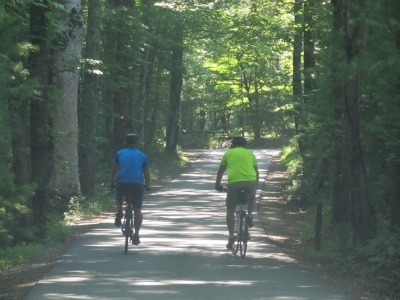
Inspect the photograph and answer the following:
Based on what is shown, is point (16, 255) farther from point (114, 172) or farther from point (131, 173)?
point (131, 173)

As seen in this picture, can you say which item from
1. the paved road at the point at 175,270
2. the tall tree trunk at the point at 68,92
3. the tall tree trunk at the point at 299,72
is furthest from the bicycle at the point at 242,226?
the tall tree trunk at the point at 299,72

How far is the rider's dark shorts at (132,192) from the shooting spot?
13500 mm

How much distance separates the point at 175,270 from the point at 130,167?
96.5 inches

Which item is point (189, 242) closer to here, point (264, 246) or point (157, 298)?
point (264, 246)

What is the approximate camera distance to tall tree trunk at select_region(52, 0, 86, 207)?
66.6ft

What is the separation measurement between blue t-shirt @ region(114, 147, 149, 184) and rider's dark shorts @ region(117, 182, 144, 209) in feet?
0.25

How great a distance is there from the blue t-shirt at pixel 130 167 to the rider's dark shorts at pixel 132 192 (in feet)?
0.25

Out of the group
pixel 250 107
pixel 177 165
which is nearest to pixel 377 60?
pixel 177 165

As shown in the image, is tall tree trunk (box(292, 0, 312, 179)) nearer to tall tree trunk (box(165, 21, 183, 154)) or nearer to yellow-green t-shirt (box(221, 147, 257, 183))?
yellow-green t-shirt (box(221, 147, 257, 183))

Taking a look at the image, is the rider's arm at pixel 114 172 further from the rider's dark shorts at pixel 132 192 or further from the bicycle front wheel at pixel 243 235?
the bicycle front wheel at pixel 243 235

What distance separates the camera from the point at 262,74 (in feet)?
187

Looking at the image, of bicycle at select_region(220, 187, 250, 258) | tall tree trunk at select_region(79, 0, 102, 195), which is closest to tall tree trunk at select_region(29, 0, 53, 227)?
bicycle at select_region(220, 187, 250, 258)

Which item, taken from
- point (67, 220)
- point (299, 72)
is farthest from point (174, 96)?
point (67, 220)

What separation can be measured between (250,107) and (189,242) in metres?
54.4
